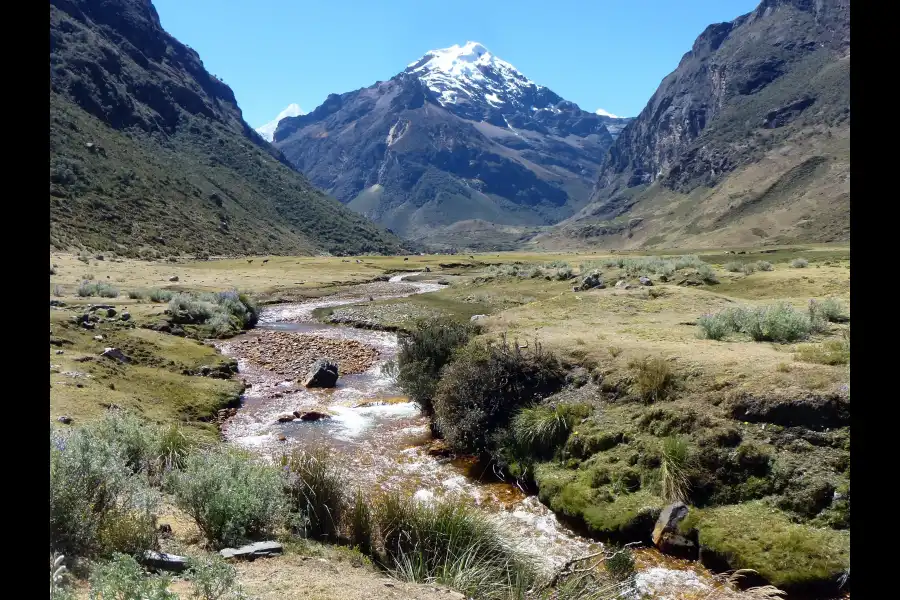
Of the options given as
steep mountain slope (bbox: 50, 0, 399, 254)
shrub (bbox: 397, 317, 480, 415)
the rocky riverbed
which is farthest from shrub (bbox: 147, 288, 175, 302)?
steep mountain slope (bbox: 50, 0, 399, 254)

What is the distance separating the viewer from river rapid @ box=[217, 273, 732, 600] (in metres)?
8.99

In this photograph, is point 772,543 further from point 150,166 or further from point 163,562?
point 150,166

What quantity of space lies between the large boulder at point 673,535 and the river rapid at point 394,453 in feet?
0.61

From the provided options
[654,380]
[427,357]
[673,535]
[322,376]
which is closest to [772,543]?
[673,535]

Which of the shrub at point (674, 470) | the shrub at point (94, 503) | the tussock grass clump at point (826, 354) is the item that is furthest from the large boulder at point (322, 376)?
the tussock grass clump at point (826, 354)

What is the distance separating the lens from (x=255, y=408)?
18.7 metres

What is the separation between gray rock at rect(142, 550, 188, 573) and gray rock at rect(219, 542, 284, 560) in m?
0.49

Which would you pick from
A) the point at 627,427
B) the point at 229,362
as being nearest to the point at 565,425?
the point at 627,427

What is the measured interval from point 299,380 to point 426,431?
805 cm

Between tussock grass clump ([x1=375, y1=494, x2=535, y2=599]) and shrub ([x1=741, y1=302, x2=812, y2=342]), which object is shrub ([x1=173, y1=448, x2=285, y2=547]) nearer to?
tussock grass clump ([x1=375, y1=494, x2=535, y2=599])

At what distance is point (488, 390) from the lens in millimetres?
14680

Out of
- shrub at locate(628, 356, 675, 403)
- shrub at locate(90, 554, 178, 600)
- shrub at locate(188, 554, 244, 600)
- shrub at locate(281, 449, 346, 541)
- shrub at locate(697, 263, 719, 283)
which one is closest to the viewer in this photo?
shrub at locate(90, 554, 178, 600)

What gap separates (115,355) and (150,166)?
4716 inches
